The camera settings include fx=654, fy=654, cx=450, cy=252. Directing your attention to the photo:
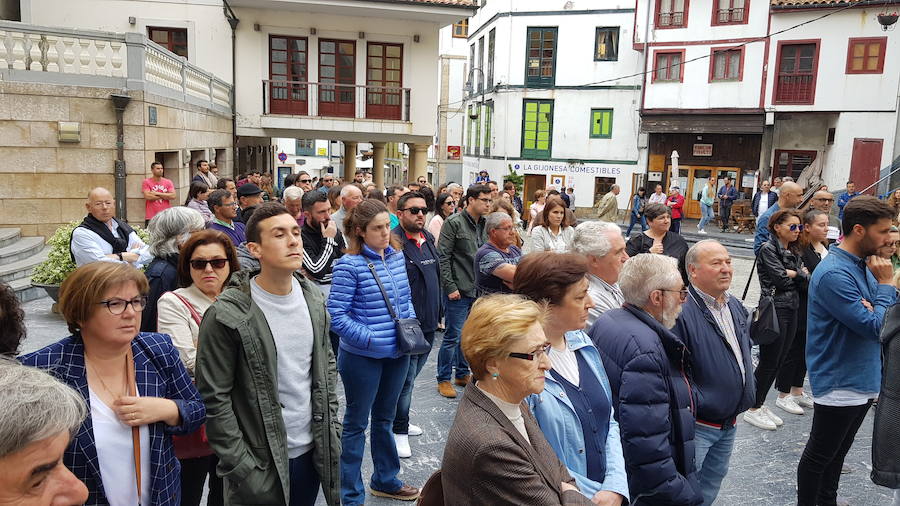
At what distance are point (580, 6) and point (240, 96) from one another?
18952 millimetres

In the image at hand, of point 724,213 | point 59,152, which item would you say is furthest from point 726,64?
point 59,152

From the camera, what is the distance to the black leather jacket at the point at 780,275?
578cm

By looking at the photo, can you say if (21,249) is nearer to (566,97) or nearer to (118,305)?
(118,305)

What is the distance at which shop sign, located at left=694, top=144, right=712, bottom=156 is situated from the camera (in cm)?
2886

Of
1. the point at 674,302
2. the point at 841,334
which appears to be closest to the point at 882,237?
the point at 841,334

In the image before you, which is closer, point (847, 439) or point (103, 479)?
point (103, 479)

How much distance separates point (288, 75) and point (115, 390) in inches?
719

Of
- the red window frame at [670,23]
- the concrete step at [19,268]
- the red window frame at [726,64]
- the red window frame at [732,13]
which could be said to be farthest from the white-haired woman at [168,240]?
the red window frame at [670,23]

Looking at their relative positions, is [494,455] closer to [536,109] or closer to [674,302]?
[674,302]

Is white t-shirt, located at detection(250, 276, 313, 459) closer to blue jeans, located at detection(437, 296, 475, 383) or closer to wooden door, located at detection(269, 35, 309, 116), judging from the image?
blue jeans, located at detection(437, 296, 475, 383)

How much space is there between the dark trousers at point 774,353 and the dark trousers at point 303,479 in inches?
164

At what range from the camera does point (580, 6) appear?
3152 cm

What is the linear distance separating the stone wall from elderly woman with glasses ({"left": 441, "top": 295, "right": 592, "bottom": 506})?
398 inches

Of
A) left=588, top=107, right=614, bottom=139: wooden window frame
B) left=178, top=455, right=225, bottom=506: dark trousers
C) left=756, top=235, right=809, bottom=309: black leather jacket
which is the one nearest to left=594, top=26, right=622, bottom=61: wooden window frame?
left=588, top=107, right=614, bottom=139: wooden window frame
